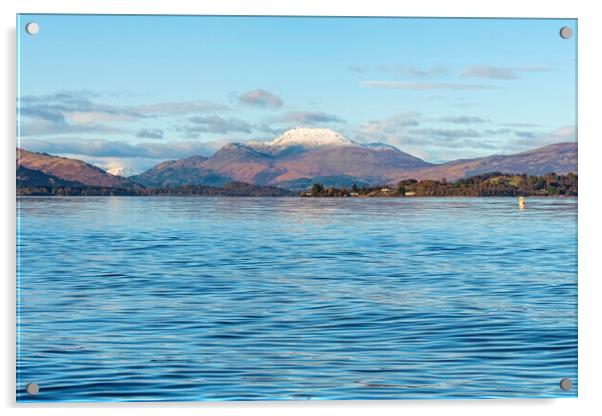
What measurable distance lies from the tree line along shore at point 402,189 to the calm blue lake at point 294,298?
0.29 feet

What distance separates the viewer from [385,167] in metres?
9.62

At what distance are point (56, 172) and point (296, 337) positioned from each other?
263cm

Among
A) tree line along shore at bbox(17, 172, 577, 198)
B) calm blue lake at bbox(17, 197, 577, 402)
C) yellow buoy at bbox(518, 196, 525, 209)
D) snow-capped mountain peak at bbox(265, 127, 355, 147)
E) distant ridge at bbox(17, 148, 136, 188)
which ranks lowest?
calm blue lake at bbox(17, 197, 577, 402)

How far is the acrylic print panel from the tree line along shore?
0.07 ft

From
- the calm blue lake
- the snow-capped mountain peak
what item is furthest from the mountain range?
the calm blue lake

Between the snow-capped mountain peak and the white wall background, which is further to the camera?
the snow-capped mountain peak

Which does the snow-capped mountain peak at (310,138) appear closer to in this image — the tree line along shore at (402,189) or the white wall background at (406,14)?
the tree line along shore at (402,189)

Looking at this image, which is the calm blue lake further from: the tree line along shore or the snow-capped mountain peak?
the snow-capped mountain peak

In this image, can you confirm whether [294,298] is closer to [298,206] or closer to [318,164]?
[298,206]

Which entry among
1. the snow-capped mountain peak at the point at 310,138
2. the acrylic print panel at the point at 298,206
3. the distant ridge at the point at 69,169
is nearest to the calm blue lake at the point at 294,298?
the acrylic print panel at the point at 298,206

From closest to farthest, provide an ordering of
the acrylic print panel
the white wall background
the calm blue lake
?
the white wall background
the calm blue lake
the acrylic print panel

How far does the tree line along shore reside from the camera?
9359mm

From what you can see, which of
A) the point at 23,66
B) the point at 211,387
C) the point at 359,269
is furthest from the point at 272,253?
the point at 23,66

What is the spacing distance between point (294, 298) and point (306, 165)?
1.29 metres
